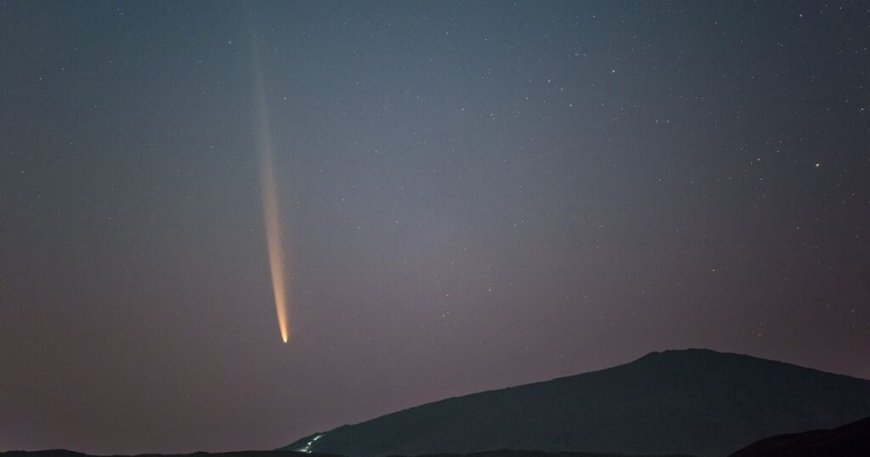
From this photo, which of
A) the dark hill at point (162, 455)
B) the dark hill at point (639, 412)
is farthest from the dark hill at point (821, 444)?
the dark hill at point (639, 412)

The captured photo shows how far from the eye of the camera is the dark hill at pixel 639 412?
80312mm

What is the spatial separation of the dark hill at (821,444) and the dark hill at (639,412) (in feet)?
137

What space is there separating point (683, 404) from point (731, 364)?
1903 centimetres

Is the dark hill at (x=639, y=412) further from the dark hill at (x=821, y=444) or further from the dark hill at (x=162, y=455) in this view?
the dark hill at (x=821, y=444)

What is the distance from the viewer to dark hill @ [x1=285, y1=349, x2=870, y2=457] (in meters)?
80.3

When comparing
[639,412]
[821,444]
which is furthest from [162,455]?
[639,412]

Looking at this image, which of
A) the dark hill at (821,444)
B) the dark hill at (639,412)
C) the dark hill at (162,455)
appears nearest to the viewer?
the dark hill at (821,444)

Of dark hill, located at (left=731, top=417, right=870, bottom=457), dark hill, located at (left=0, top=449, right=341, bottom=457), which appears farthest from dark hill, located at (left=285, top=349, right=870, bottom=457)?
dark hill, located at (left=731, top=417, right=870, bottom=457)

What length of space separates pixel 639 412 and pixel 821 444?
59934mm

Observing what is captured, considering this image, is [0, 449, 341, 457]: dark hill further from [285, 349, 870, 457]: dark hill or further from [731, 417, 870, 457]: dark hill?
[285, 349, 870, 457]: dark hill

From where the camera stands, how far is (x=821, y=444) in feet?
100

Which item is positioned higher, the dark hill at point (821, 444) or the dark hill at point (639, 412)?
the dark hill at point (639, 412)

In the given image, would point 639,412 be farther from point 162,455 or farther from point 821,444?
point 821,444

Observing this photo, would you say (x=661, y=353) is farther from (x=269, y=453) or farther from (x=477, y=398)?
(x=269, y=453)
